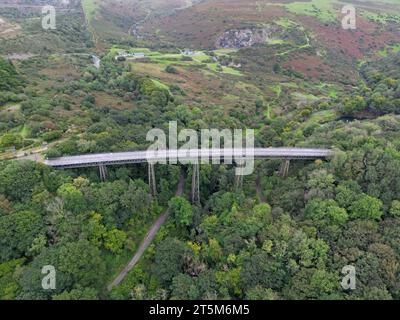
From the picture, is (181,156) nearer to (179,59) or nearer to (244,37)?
(179,59)

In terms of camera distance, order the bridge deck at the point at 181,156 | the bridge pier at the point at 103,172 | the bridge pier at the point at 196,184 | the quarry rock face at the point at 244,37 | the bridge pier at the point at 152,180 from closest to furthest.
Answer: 1. the bridge deck at the point at 181,156
2. the bridge pier at the point at 103,172
3. the bridge pier at the point at 152,180
4. the bridge pier at the point at 196,184
5. the quarry rock face at the point at 244,37

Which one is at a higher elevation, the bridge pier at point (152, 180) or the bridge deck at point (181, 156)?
the bridge deck at point (181, 156)

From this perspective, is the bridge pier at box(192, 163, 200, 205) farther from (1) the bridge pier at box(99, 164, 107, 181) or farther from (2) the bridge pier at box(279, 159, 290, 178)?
(2) the bridge pier at box(279, 159, 290, 178)

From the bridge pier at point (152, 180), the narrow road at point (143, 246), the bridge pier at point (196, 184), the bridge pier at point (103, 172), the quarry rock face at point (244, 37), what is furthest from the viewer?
the quarry rock face at point (244, 37)

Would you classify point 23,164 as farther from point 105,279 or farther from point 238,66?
point 238,66

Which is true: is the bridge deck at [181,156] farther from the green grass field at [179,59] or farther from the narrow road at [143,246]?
the green grass field at [179,59]

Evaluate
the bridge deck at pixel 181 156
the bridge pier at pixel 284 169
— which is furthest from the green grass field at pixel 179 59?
the bridge deck at pixel 181 156
